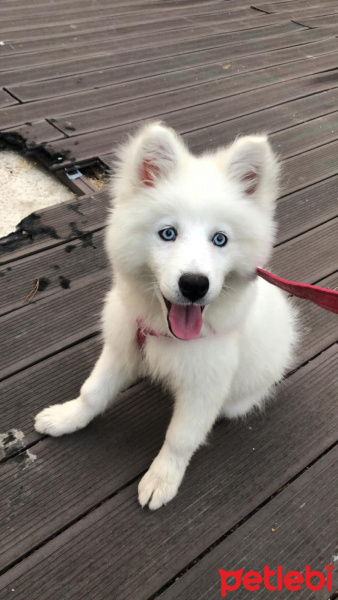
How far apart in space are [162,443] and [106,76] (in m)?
3.13

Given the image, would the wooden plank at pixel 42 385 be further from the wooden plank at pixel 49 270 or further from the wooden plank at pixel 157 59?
the wooden plank at pixel 157 59

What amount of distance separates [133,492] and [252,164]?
1.14 m

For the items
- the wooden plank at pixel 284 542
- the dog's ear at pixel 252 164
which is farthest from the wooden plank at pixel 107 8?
the wooden plank at pixel 284 542

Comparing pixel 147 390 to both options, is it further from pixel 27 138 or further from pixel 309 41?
pixel 309 41

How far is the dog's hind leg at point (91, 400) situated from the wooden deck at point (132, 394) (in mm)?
53

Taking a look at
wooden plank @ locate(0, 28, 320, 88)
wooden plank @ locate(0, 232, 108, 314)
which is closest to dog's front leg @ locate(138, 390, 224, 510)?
wooden plank @ locate(0, 232, 108, 314)

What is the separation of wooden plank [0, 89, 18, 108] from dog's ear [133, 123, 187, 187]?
7.82 feet

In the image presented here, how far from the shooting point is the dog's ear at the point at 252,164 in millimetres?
1333

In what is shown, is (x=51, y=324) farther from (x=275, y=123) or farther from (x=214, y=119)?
(x=275, y=123)

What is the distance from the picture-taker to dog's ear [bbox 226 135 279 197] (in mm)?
1333

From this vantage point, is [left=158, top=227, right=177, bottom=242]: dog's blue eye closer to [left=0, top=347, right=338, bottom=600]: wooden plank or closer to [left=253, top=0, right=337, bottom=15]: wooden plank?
[left=0, top=347, right=338, bottom=600]: wooden plank

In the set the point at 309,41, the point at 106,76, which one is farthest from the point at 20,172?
the point at 309,41

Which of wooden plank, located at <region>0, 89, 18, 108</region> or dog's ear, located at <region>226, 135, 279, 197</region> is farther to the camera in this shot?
wooden plank, located at <region>0, 89, 18, 108</region>

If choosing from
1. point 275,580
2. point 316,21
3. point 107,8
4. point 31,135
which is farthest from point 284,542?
point 316,21
